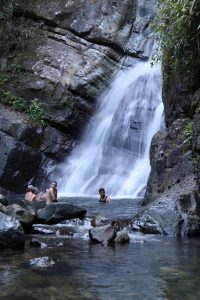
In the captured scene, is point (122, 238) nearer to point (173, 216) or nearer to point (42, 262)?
point (173, 216)

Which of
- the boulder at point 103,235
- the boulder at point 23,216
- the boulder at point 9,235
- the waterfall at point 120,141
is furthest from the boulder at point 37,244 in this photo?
the waterfall at point 120,141

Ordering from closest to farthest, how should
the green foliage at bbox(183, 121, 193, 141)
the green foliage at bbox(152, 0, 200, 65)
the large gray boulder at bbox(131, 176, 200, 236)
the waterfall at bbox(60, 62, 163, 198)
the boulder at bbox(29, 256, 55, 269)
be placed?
1. the boulder at bbox(29, 256, 55, 269)
2. the large gray boulder at bbox(131, 176, 200, 236)
3. the green foliage at bbox(152, 0, 200, 65)
4. the green foliage at bbox(183, 121, 193, 141)
5. the waterfall at bbox(60, 62, 163, 198)

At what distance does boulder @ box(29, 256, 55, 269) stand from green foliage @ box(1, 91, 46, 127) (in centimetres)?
1232

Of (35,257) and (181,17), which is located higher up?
(181,17)

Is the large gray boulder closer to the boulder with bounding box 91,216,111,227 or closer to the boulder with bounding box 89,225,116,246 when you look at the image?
the boulder with bounding box 91,216,111,227

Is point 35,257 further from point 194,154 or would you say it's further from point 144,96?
point 144,96

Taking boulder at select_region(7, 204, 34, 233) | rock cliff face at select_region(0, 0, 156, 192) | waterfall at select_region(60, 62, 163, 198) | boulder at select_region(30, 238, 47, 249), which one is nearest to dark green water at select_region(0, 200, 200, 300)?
boulder at select_region(30, 238, 47, 249)

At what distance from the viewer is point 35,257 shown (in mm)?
7547

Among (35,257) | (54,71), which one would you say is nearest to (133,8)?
(54,71)

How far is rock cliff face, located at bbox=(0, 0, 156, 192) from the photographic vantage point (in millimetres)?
18259

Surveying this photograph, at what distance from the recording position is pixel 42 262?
23.0 ft

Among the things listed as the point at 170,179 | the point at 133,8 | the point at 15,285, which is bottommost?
the point at 15,285

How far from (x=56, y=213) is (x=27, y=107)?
936 centimetres

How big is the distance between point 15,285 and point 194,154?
18.7 feet
